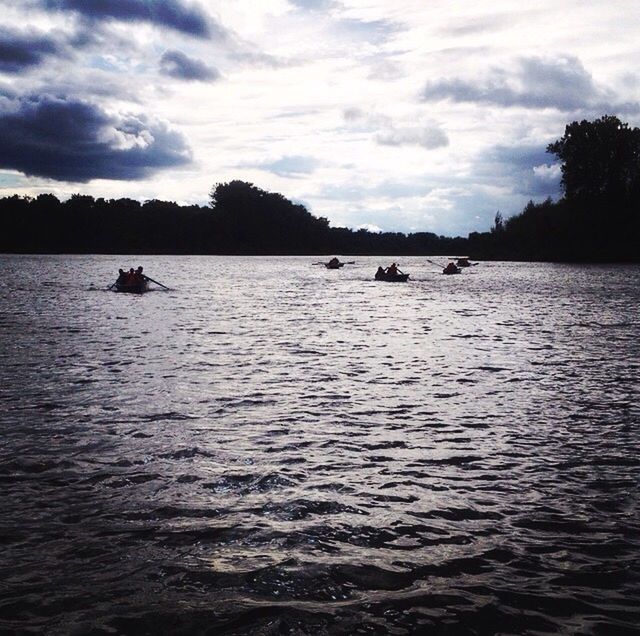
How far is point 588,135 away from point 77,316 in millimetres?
104942

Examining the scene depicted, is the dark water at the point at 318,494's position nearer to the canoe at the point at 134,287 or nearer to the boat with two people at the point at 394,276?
the canoe at the point at 134,287

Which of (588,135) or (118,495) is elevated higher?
(588,135)

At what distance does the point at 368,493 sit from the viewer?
7586 millimetres

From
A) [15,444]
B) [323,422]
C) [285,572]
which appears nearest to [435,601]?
[285,572]

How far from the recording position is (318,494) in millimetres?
7559

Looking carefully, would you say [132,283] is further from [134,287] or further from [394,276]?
[394,276]

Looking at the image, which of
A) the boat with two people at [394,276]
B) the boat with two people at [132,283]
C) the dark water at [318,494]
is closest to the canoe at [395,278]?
the boat with two people at [394,276]

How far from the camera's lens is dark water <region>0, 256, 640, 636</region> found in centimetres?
507

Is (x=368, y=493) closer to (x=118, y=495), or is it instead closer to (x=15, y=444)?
(x=118, y=495)

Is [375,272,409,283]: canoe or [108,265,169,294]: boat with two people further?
[375,272,409,283]: canoe

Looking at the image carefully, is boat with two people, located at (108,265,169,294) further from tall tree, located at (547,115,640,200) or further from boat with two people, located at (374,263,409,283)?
tall tree, located at (547,115,640,200)

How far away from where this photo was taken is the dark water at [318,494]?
16.6 feet

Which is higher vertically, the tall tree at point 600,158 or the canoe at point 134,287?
the tall tree at point 600,158

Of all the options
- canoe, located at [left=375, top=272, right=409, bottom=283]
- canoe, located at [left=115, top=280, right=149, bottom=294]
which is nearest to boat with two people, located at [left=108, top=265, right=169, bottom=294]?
canoe, located at [left=115, top=280, right=149, bottom=294]
